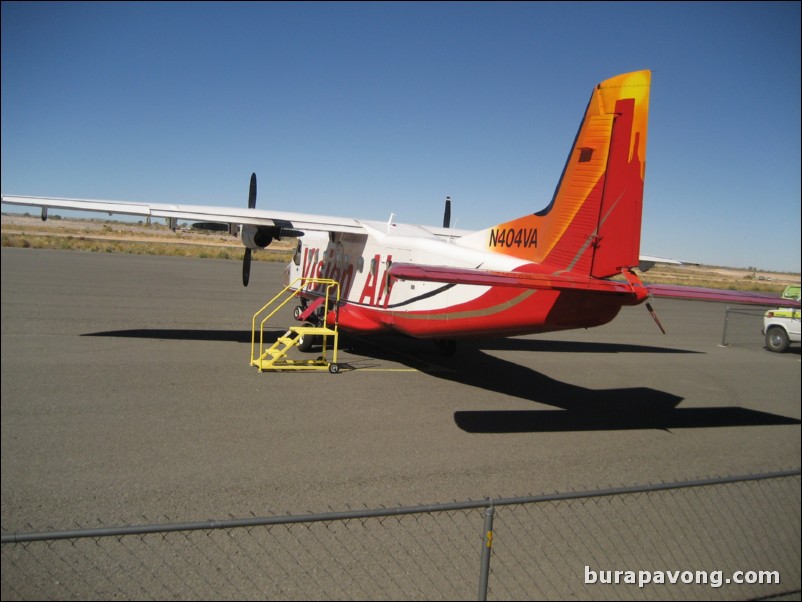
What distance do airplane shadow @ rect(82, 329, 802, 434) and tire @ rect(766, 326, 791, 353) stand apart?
2.67 meters

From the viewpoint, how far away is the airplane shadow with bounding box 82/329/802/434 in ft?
35.0

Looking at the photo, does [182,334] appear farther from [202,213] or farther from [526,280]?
[526,280]

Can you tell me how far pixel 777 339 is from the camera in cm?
1902

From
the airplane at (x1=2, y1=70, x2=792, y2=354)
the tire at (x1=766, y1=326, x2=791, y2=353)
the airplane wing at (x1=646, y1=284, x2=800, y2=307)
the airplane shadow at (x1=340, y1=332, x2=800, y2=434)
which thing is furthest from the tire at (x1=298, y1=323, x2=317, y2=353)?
the tire at (x1=766, y1=326, x2=791, y2=353)

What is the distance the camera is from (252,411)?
9.97m

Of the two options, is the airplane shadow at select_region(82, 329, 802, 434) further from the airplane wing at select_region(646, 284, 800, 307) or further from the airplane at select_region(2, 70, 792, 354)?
the airplane wing at select_region(646, 284, 800, 307)

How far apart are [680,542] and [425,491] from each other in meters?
2.98

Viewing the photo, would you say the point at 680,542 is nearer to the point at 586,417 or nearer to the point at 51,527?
the point at 586,417

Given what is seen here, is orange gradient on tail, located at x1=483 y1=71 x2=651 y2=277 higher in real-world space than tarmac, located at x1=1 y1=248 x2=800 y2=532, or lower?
higher

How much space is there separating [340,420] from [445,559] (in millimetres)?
4438

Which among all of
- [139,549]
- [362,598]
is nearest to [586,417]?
[362,598]

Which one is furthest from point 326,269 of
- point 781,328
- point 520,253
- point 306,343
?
point 781,328

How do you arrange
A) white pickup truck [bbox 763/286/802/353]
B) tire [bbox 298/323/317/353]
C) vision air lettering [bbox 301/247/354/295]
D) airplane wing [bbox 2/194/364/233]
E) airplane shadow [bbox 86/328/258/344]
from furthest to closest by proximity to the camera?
white pickup truck [bbox 763/286/802/353]
airplane shadow [bbox 86/328/258/344]
vision air lettering [bbox 301/247/354/295]
tire [bbox 298/323/317/353]
airplane wing [bbox 2/194/364/233]

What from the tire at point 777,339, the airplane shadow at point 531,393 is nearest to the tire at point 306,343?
the airplane shadow at point 531,393
